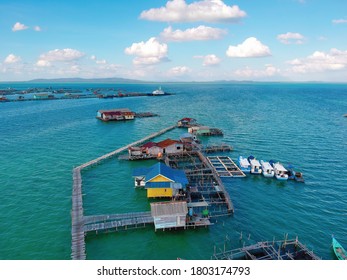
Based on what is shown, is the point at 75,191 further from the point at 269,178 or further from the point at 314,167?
the point at 314,167

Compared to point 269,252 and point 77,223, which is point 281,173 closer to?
point 269,252

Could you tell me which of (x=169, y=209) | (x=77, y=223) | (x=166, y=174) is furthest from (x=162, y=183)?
(x=77, y=223)

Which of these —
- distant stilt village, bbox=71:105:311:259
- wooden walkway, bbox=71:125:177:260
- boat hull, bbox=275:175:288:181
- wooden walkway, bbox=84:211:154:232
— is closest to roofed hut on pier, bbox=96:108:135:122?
distant stilt village, bbox=71:105:311:259

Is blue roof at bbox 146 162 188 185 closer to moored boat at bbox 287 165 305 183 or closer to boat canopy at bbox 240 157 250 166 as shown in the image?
boat canopy at bbox 240 157 250 166

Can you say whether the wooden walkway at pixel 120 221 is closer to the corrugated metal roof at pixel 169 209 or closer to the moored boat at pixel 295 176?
the corrugated metal roof at pixel 169 209

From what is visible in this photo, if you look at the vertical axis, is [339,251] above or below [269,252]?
below

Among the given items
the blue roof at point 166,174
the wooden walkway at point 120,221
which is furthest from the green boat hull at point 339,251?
the wooden walkway at point 120,221
